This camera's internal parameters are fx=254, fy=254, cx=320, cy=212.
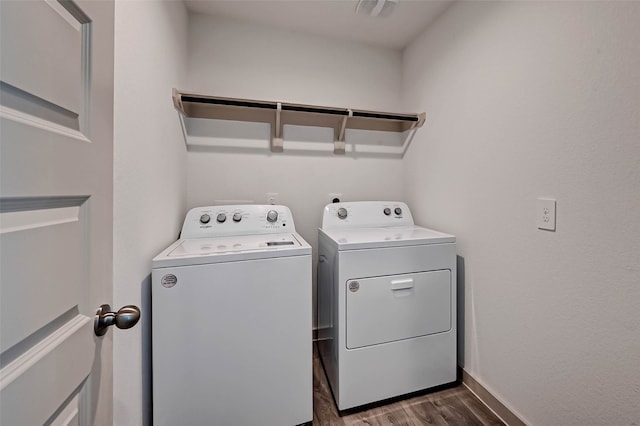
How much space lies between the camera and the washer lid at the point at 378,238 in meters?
1.38

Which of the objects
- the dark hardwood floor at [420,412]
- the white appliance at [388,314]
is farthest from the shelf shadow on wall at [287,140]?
the dark hardwood floor at [420,412]

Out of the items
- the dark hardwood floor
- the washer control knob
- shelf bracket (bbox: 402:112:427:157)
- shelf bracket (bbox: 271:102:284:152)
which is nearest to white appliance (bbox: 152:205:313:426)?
the dark hardwood floor

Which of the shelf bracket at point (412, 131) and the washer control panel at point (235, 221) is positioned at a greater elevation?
the shelf bracket at point (412, 131)

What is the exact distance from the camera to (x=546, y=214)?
1.11m

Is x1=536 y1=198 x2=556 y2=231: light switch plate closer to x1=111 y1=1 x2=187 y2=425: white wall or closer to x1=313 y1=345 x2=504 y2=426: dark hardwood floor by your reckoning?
x1=313 y1=345 x2=504 y2=426: dark hardwood floor

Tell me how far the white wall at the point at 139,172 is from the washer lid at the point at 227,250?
0.30 ft

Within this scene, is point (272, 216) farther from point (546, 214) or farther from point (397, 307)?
point (546, 214)

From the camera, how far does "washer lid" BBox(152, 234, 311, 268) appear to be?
3.64 ft

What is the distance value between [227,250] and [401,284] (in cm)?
94

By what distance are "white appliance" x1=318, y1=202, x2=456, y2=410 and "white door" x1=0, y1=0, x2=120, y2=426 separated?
1.01 metres

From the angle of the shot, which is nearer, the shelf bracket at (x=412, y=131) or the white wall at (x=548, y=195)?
the white wall at (x=548, y=195)

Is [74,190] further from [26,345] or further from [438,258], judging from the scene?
[438,258]

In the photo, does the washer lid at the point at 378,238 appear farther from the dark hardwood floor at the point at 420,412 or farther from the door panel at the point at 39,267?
the door panel at the point at 39,267

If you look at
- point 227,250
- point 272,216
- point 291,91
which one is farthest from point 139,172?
point 291,91
